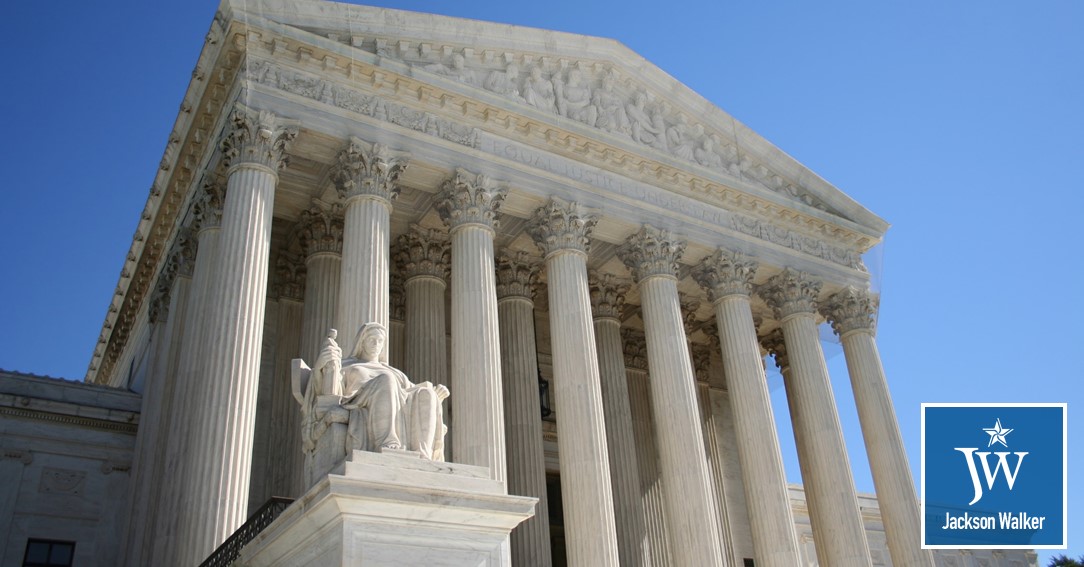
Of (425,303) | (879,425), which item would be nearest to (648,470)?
(879,425)

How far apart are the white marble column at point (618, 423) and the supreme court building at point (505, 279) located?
0.26 ft

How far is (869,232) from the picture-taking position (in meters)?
31.5

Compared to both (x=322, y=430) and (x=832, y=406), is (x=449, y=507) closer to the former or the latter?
(x=322, y=430)

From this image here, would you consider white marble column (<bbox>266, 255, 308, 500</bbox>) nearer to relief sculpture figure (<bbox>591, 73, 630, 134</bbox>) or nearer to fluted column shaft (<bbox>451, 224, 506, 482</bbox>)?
fluted column shaft (<bbox>451, 224, 506, 482</bbox>)

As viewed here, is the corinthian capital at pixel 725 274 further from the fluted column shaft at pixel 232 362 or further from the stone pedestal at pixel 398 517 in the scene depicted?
the stone pedestal at pixel 398 517

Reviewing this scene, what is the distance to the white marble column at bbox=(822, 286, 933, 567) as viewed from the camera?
26.5m

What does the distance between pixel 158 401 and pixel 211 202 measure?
4.99 meters

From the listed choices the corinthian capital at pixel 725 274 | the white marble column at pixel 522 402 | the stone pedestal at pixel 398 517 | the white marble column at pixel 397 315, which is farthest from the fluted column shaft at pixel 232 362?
the corinthian capital at pixel 725 274

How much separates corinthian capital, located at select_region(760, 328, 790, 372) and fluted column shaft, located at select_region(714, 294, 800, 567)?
6.43m

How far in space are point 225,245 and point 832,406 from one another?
17.7 metres

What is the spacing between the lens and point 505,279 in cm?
2738

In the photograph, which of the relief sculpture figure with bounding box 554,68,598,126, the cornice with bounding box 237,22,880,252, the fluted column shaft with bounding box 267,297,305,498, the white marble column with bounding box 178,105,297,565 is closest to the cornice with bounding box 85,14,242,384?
the cornice with bounding box 237,22,880,252

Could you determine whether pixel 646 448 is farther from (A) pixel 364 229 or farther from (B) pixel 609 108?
(A) pixel 364 229

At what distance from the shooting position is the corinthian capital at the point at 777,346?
33000mm
